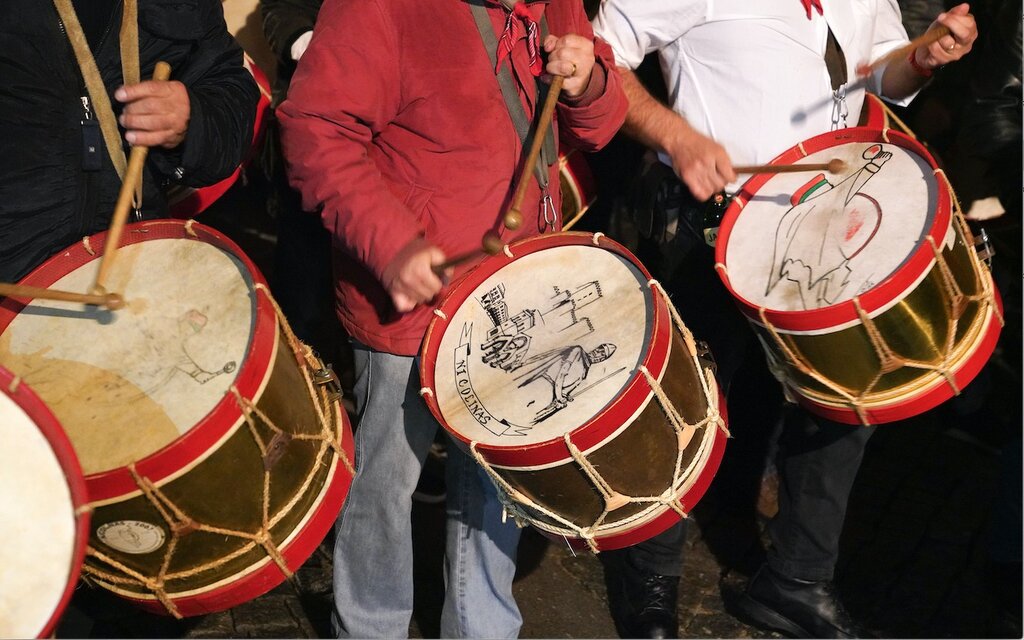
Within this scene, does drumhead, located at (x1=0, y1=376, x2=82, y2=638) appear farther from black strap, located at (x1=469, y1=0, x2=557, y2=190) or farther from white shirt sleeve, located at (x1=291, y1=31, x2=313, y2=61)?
white shirt sleeve, located at (x1=291, y1=31, x2=313, y2=61)

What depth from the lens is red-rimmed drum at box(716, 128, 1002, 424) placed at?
272 centimetres

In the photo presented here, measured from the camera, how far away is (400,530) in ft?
10.0

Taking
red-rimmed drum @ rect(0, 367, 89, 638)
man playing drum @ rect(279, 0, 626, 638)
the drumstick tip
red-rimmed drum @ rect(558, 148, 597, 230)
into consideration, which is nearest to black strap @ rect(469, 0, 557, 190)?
man playing drum @ rect(279, 0, 626, 638)

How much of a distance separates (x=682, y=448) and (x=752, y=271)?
510 mm

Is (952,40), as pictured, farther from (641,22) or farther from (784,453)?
(784,453)

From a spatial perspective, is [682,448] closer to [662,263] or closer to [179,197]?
[662,263]

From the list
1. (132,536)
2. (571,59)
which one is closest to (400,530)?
(132,536)

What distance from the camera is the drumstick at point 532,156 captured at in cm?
242

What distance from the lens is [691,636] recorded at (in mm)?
3588

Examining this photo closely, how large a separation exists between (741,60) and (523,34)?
2.25 feet

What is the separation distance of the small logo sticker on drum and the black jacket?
659 millimetres

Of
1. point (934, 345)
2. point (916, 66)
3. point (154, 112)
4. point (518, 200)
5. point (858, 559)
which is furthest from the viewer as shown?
point (858, 559)

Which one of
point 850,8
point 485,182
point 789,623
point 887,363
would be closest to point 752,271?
point 887,363

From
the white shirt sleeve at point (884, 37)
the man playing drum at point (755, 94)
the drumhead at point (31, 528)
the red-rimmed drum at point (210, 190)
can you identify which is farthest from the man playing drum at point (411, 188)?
the white shirt sleeve at point (884, 37)
